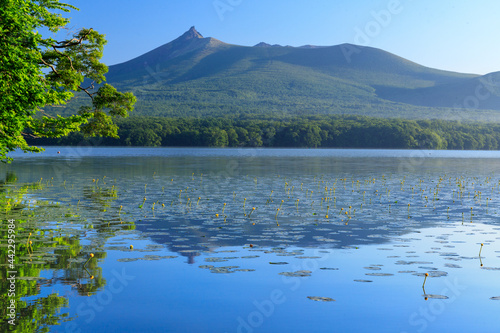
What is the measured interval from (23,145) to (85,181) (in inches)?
376

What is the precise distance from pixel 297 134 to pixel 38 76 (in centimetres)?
13955

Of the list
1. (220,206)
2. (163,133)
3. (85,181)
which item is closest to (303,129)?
(163,133)

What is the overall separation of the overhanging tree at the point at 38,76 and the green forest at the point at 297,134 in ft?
360

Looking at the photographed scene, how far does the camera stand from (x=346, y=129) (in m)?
166

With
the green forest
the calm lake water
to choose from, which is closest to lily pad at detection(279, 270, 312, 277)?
the calm lake water

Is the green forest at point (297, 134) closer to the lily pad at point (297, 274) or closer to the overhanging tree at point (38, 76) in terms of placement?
the overhanging tree at point (38, 76)

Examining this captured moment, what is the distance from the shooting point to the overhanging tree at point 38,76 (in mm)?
19875

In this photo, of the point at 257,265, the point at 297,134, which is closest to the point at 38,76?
the point at 257,265

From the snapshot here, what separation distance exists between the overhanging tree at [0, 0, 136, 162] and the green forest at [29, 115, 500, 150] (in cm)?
10960

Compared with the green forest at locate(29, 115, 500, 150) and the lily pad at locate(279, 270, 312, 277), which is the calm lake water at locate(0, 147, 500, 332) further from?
the green forest at locate(29, 115, 500, 150)

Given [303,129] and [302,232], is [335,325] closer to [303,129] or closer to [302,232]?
[302,232]

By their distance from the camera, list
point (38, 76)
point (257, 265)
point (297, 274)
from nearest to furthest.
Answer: point (297, 274), point (257, 265), point (38, 76)

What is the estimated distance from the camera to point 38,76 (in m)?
22.2

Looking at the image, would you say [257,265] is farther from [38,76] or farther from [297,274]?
[38,76]
